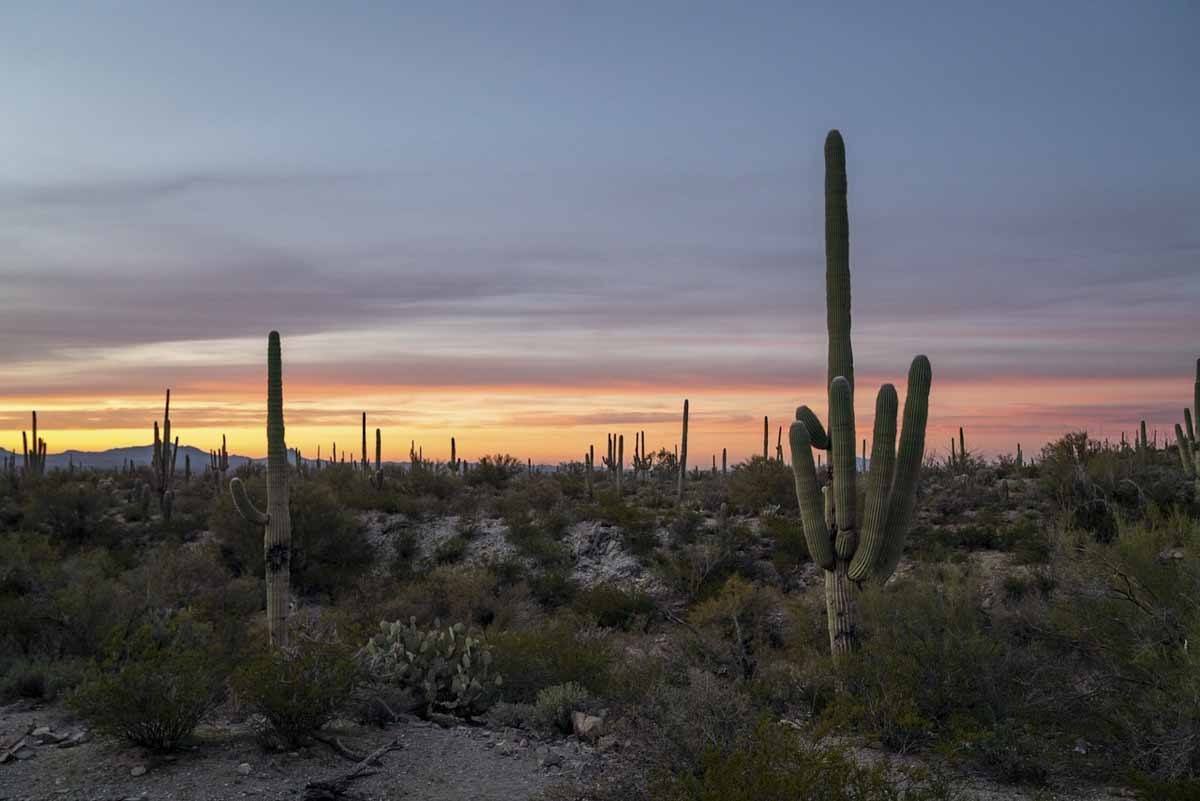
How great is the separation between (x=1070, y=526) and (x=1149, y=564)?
14676 millimetres

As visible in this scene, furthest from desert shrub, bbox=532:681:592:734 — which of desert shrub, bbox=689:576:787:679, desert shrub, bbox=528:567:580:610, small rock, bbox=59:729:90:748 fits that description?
desert shrub, bbox=528:567:580:610

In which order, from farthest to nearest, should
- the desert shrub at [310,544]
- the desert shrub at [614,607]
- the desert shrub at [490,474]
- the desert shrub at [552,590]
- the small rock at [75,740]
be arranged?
the desert shrub at [490,474]
the desert shrub at [310,544]
the desert shrub at [552,590]
the desert shrub at [614,607]
the small rock at [75,740]

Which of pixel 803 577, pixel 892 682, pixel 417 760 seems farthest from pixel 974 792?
pixel 803 577

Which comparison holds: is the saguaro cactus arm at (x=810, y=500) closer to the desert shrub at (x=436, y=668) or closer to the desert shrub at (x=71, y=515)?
the desert shrub at (x=436, y=668)

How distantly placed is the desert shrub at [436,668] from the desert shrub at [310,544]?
13.3 m

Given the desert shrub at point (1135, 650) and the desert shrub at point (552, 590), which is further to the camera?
the desert shrub at point (552, 590)

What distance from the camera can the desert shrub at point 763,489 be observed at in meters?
31.0

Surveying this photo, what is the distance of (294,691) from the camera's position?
1005 centimetres

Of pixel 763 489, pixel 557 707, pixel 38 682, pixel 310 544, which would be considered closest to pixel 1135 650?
pixel 557 707

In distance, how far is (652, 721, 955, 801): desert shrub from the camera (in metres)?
6.49

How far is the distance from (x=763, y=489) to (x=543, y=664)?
62.4ft

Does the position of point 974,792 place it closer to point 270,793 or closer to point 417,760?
point 417,760

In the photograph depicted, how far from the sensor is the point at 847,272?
14.2 meters

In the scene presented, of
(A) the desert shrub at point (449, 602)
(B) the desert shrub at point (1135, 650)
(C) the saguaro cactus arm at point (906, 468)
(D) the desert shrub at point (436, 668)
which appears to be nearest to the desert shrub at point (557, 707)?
(D) the desert shrub at point (436, 668)
